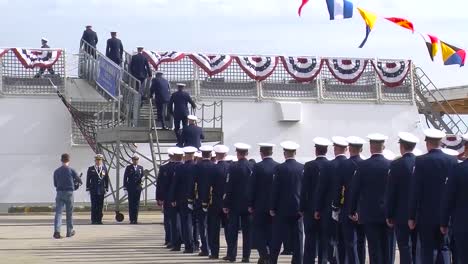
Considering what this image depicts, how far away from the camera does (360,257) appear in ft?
41.3

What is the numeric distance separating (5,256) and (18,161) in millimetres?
18299

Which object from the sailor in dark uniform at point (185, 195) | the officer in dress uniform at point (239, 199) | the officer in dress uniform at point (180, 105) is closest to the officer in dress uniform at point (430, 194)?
the officer in dress uniform at point (239, 199)

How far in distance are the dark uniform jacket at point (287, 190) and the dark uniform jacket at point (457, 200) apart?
3.48 metres

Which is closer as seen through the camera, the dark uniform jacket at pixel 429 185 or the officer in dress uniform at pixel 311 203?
the dark uniform jacket at pixel 429 185

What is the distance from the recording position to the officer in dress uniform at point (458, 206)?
1046 centimetres

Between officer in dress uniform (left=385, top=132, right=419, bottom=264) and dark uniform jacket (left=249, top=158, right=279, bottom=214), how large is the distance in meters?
3.00

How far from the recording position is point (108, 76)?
31.0 metres

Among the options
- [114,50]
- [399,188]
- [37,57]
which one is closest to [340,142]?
[399,188]

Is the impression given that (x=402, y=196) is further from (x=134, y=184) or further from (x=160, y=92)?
(x=160, y=92)

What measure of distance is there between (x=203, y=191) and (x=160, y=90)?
32.6 feet

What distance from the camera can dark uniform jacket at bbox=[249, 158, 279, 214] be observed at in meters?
14.4

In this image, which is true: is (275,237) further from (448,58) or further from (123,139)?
(123,139)

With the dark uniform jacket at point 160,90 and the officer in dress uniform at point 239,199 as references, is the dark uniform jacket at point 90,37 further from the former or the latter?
the officer in dress uniform at point 239,199

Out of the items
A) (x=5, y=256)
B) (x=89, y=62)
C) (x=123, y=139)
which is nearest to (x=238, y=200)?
(x=5, y=256)
